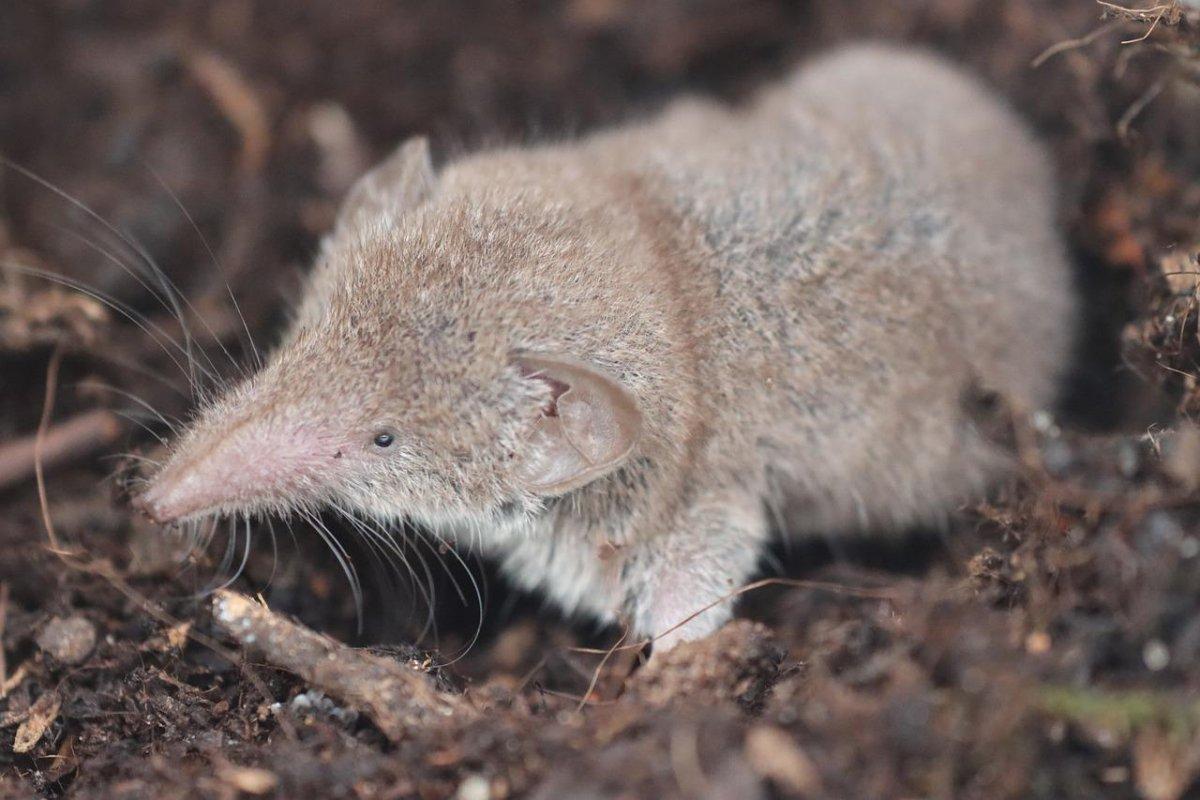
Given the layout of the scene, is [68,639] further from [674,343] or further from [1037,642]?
[1037,642]

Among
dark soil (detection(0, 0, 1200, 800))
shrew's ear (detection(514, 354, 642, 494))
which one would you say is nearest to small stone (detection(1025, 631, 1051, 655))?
dark soil (detection(0, 0, 1200, 800))

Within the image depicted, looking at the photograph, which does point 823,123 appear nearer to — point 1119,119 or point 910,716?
point 1119,119

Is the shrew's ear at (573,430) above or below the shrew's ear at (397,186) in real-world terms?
below

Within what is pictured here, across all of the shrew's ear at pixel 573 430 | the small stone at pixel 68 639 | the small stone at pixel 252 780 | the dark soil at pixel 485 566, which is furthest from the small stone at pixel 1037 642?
the small stone at pixel 68 639

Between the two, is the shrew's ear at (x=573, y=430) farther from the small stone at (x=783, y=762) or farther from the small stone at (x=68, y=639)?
the small stone at (x=68, y=639)

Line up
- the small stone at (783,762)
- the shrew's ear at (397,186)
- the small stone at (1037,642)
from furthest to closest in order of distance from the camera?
the shrew's ear at (397,186)
the small stone at (1037,642)
the small stone at (783,762)

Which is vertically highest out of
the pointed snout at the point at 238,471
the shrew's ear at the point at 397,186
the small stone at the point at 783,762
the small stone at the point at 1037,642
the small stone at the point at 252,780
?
the shrew's ear at the point at 397,186

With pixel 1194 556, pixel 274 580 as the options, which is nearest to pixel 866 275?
pixel 1194 556
